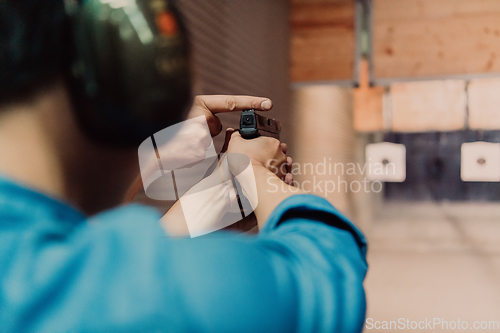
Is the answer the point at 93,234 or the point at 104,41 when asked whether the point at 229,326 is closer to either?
the point at 93,234

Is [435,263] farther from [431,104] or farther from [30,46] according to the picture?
[30,46]

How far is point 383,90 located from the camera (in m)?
3.44

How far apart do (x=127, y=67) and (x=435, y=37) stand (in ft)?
8.96

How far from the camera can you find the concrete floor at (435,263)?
2.54 metres

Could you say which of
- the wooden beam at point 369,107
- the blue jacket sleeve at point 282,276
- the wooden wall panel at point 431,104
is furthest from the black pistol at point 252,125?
the wooden wall panel at point 431,104

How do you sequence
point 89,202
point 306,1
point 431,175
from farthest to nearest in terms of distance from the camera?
point 431,175
point 306,1
point 89,202

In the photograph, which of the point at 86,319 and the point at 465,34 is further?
the point at 465,34

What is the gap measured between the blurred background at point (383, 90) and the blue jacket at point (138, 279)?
1074 mm

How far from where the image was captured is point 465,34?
246cm

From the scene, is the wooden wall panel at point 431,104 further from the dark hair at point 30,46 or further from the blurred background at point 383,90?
the dark hair at point 30,46

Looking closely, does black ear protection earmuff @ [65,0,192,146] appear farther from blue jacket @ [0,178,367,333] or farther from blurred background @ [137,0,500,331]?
blurred background @ [137,0,500,331]

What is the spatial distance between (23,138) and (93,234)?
0.10m

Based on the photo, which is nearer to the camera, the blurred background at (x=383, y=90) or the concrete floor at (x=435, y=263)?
the blurred background at (x=383, y=90)

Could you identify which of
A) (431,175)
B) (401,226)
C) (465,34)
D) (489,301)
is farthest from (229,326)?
(431,175)
